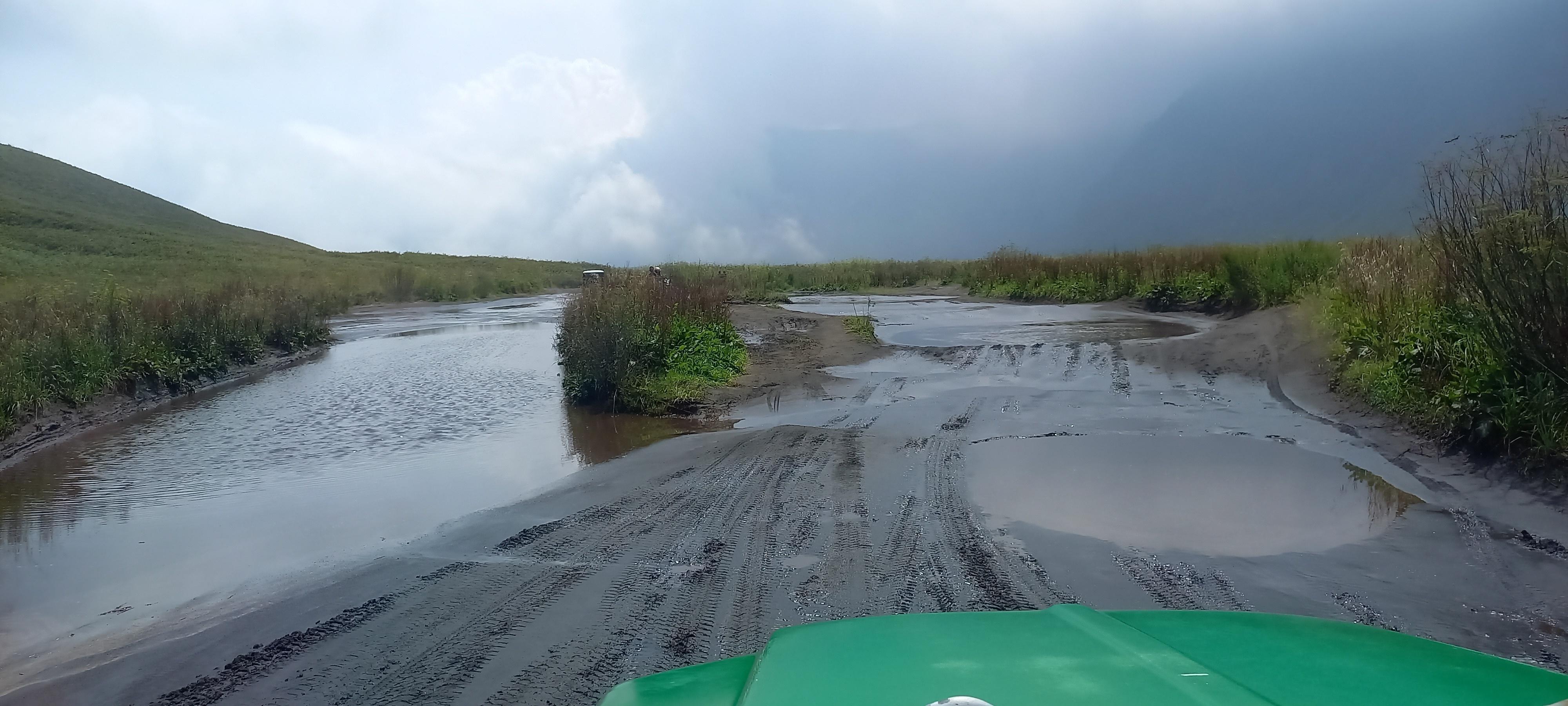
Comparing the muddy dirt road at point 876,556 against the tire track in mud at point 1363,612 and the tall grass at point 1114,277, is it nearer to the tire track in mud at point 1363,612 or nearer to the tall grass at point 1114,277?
the tire track in mud at point 1363,612

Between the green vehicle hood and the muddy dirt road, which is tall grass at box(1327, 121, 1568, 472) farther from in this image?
the green vehicle hood

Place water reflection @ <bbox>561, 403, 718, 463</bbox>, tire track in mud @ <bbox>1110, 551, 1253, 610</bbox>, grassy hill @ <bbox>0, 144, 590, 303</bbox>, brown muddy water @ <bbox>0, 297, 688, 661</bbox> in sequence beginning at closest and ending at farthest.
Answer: tire track in mud @ <bbox>1110, 551, 1253, 610</bbox> → brown muddy water @ <bbox>0, 297, 688, 661</bbox> → water reflection @ <bbox>561, 403, 718, 463</bbox> → grassy hill @ <bbox>0, 144, 590, 303</bbox>

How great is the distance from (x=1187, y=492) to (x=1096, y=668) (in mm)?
5265

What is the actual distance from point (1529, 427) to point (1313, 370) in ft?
15.8

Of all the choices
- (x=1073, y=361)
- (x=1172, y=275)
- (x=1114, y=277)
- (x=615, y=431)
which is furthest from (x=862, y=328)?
(x=1114, y=277)

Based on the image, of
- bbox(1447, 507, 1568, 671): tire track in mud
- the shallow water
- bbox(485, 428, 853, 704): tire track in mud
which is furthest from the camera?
the shallow water

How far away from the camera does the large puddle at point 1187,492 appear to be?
→ 5.99 metres

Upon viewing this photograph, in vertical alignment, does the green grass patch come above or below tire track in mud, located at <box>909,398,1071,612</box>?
above

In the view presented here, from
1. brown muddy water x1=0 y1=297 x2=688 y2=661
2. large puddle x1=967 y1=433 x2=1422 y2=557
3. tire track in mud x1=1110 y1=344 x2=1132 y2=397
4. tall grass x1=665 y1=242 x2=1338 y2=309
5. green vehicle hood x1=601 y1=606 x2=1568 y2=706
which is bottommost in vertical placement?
brown muddy water x1=0 y1=297 x2=688 y2=661

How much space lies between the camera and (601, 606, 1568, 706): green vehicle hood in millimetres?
2172

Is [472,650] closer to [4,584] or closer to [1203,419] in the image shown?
[4,584]

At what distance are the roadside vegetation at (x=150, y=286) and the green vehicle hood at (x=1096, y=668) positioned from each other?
39.1ft

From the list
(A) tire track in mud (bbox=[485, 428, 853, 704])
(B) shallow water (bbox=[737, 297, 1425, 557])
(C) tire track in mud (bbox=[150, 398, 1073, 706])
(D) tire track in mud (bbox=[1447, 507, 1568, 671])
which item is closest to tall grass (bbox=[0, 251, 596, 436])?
(C) tire track in mud (bbox=[150, 398, 1073, 706])

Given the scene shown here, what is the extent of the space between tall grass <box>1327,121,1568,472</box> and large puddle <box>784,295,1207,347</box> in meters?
7.27
